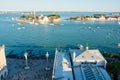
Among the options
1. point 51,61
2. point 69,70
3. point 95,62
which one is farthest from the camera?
point 51,61

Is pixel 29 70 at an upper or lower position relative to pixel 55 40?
upper

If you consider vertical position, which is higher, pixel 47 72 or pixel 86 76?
pixel 86 76

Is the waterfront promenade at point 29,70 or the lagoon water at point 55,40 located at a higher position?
the waterfront promenade at point 29,70

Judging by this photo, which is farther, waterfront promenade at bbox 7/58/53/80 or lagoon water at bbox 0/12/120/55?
lagoon water at bbox 0/12/120/55

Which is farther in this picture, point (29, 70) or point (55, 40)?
point (55, 40)

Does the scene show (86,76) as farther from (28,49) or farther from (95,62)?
(28,49)

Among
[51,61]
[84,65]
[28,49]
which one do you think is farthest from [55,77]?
[28,49]

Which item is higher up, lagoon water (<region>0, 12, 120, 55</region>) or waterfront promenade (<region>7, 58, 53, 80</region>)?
waterfront promenade (<region>7, 58, 53, 80</region>)

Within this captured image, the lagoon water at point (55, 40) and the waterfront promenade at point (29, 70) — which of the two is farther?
the lagoon water at point (55, 40)
